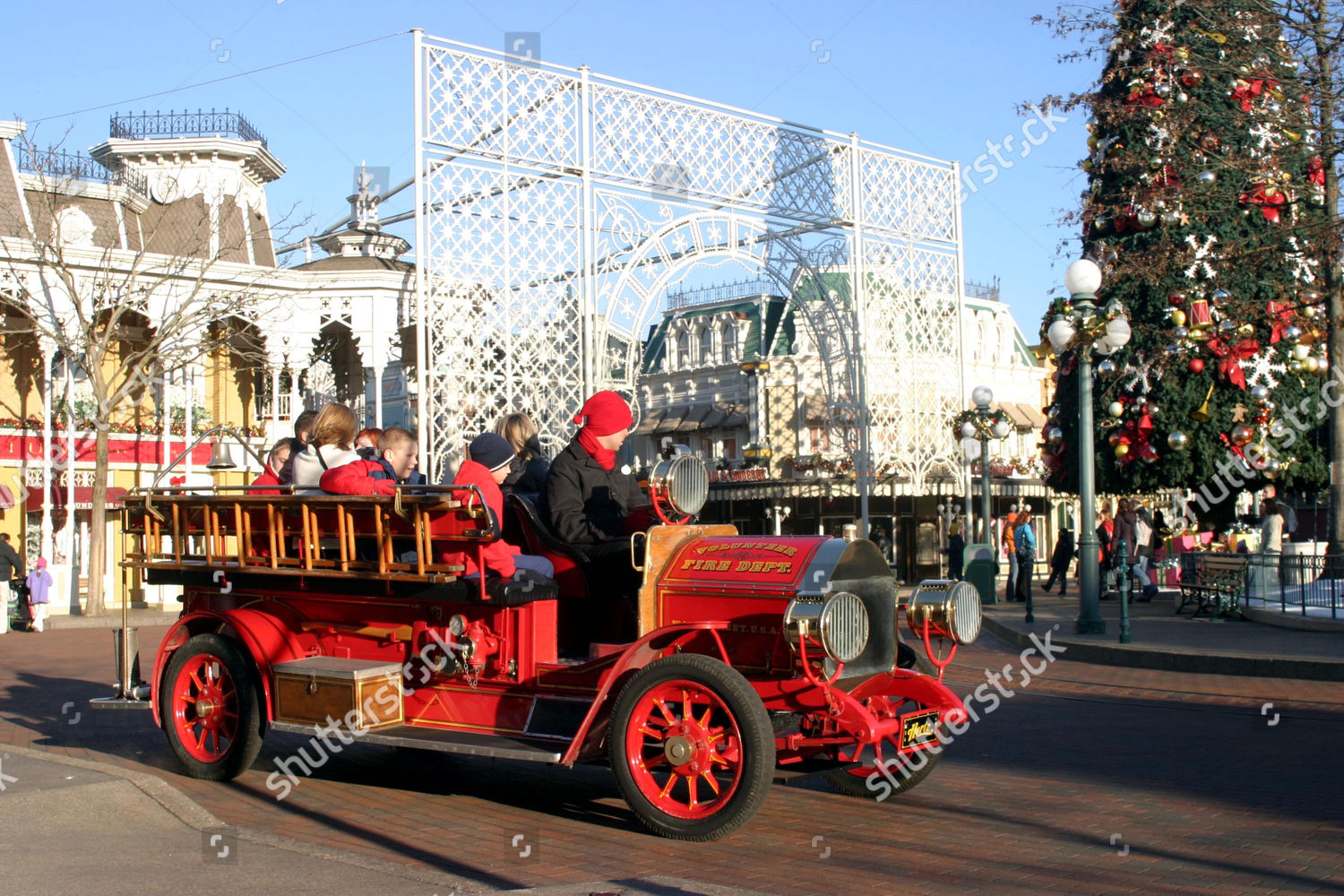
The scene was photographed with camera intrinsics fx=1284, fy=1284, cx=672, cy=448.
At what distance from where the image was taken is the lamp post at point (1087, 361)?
14.8 meters

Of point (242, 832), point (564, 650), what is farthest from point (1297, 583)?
point (242, 832)

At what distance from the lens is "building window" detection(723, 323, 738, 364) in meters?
51.1

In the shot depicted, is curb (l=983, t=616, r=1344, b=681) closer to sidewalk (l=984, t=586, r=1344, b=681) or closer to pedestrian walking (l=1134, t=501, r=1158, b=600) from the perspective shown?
sidewalk (l=984, t=586, r=1344, b=681)

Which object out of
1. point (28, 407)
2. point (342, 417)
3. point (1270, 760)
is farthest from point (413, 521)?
point (28, 407)

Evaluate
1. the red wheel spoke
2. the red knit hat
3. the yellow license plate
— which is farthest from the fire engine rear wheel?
the yellow license plate

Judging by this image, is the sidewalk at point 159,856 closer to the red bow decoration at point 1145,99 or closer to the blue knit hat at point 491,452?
the blue knit hat at point 491,452

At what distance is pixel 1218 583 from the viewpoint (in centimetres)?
1731

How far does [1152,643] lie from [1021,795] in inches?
318

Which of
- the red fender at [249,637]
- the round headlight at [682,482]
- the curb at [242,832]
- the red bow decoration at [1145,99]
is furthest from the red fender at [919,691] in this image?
the red bow decoration at [1145,99]

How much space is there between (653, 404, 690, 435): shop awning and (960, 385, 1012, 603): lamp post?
82.1 feet

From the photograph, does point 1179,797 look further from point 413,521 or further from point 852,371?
point 852,371

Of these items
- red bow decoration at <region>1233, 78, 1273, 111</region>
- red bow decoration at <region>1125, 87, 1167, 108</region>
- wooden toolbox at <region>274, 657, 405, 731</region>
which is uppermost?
red bow decoration at <region>1125, 87, 1167, 108</region>

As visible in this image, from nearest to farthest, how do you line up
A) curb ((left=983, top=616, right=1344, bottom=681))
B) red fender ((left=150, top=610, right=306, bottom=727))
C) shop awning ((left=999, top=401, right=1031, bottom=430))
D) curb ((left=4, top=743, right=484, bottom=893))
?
curb ((left=4, top=743, right=484, bottom=893)) → red fender ((left=150, top=610, right=306, bottom=727)) → curb ((left=983, top=616, right=1344, bottom=681)) → shop awning ((left=999, top=401, right=1031, bottom=430))

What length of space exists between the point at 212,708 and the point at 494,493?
2112mm
